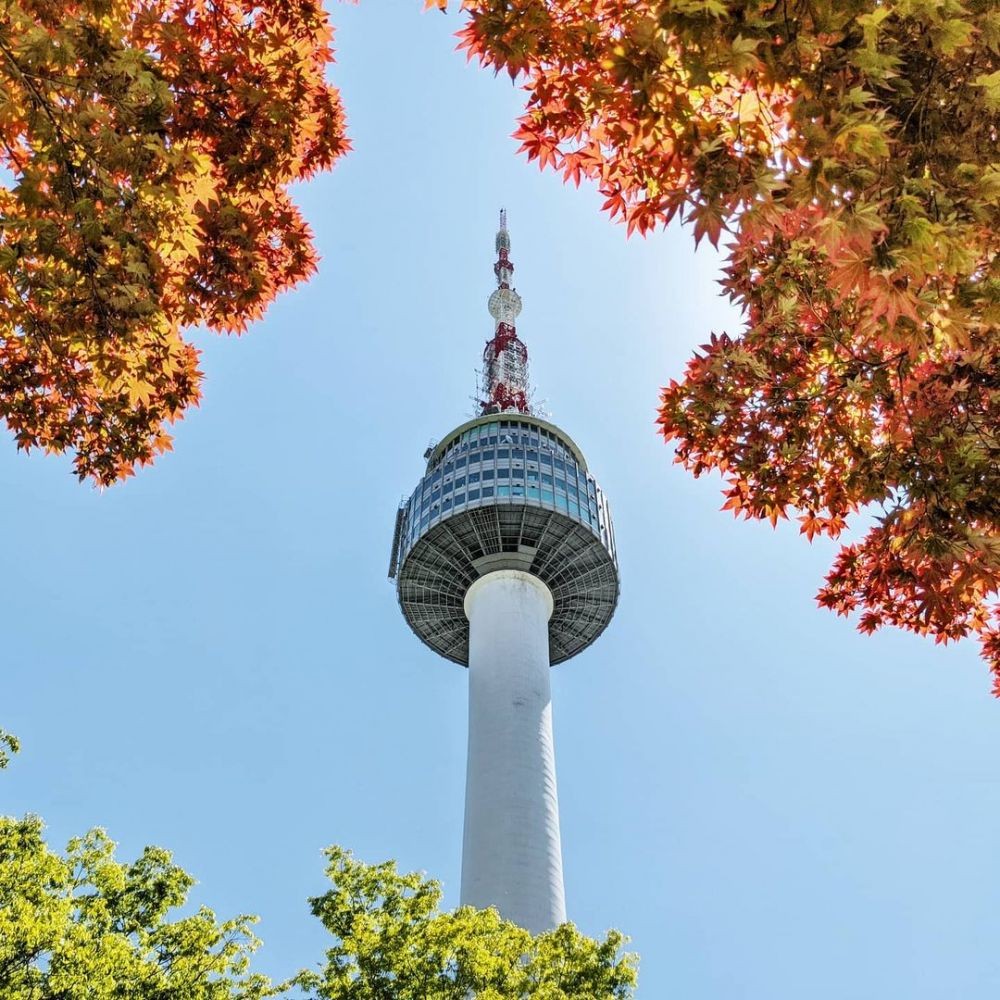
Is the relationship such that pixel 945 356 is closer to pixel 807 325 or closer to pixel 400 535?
pixel 807 325

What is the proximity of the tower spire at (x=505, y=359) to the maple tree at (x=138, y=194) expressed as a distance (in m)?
54.4

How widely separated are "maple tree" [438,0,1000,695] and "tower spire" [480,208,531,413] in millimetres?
54217

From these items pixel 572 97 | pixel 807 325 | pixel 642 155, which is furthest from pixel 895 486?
pixel 572 97

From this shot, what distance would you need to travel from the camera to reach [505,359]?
220 ft

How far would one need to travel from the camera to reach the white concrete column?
1645 inches

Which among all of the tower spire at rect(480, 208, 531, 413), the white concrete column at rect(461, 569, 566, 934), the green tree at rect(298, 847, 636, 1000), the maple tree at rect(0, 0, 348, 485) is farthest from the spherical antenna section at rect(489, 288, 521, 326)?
the maple tree at rect(0, 0, 348, 485)

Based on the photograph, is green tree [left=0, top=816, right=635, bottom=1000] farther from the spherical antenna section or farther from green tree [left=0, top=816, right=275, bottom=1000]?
the spherical antenna section

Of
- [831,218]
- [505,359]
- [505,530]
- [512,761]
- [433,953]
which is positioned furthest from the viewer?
[505,359]

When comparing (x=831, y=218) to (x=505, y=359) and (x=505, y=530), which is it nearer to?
(x=505, y=530)

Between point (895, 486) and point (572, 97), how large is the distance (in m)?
3.87

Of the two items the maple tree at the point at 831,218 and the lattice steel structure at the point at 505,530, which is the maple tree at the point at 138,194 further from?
the lattice steel structure at the point at 505,530

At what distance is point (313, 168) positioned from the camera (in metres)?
8.40

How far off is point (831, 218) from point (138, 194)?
Answer: 4961mm

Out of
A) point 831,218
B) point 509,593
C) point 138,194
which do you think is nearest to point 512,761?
point 509,593
